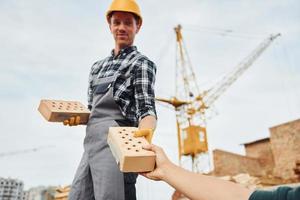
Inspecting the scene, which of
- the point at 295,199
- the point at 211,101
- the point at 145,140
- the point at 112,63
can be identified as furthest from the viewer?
the point at 211,101

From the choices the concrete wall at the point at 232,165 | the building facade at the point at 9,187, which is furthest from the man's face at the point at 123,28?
the building facade at the point at 9,187

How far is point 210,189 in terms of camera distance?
87cm

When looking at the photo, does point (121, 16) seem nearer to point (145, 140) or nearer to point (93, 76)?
point (93, 76)

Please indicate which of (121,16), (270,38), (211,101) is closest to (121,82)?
(121,16)

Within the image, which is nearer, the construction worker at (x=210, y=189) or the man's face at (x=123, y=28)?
the construction worker at (x=210, y=189)

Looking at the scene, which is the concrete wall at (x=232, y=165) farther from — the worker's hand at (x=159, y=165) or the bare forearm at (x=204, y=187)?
the bare forearm at (x=204, y=187)

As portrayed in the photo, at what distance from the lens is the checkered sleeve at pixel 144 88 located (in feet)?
6.44

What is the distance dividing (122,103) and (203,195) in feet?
4.18

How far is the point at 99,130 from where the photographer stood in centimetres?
200

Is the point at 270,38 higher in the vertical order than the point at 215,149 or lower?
higher

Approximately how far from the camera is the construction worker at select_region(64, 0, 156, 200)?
1855mm

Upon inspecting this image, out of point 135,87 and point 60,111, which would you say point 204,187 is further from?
point 60,111

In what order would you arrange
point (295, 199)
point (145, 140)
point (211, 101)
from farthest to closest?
point (211, 101) < point (145, 140) < point (295, 199)

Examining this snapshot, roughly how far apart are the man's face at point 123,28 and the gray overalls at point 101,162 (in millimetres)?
298
